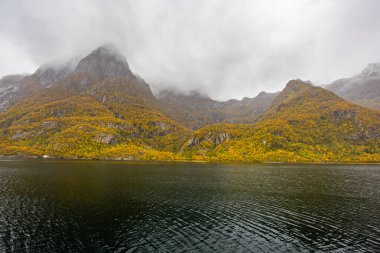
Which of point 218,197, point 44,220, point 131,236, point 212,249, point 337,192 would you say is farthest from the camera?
point 337,192

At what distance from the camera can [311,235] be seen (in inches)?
1454

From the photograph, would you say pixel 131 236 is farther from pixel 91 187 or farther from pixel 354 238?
pixel 91 187

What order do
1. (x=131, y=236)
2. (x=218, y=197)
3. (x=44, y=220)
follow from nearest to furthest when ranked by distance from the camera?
1. (x=131, y=236)
2. (x=44, y=220)
3. (x=218, y=197)

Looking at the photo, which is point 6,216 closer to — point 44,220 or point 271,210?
point 44,220

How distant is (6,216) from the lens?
4384cm

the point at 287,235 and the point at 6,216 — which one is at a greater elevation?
the point at 6,216

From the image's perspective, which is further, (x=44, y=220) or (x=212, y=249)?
(x=44, y=220)

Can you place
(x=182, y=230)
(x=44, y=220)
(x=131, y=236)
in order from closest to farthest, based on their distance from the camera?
(x=131, y=236) < (x=182, y=230) < (x=44, y=220)

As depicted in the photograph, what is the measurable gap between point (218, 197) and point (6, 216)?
4980 cm

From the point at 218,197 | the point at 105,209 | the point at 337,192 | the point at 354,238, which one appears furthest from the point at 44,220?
the point at 337,192

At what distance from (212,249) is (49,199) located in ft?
156

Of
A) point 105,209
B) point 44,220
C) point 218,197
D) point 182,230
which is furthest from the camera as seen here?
point 218,197

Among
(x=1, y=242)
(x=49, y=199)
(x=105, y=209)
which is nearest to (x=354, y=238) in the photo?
(x=105, y=209)

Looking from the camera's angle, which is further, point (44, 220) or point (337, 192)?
point (337, 192)
